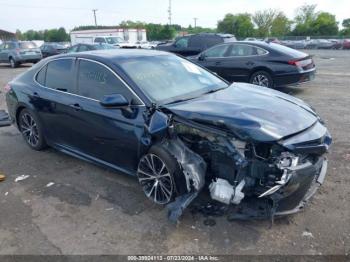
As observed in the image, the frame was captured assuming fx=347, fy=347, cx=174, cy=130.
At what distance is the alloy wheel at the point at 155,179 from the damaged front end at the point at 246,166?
0.17 meters

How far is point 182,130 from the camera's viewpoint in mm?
3664

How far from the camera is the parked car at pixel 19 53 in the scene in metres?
20.3

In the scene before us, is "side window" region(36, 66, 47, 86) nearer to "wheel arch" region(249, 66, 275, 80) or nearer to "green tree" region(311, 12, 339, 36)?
"wheel arch" region(249, 66, 275, 80)

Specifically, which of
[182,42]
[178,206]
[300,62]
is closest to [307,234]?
[178,206]

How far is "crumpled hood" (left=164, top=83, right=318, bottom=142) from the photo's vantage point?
10.6 feet

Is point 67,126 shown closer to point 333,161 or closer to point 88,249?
point 88,249

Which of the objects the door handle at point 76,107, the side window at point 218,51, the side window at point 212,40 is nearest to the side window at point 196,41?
the side window at point 212,40

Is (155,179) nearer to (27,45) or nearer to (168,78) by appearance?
(168,78)

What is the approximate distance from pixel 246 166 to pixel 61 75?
10.0ft

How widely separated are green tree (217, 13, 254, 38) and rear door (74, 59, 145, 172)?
8067 centimetres

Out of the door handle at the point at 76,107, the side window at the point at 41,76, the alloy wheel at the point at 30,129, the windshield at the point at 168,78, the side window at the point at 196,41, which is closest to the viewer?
the windshield at the point at 168,78

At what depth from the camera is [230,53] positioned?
34.3ft

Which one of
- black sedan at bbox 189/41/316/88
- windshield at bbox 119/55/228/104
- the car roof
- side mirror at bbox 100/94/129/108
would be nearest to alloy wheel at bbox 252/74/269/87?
black sedan at bbox 189/41/316/88

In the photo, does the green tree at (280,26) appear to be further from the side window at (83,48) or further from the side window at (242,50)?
the side window at (242,50)
